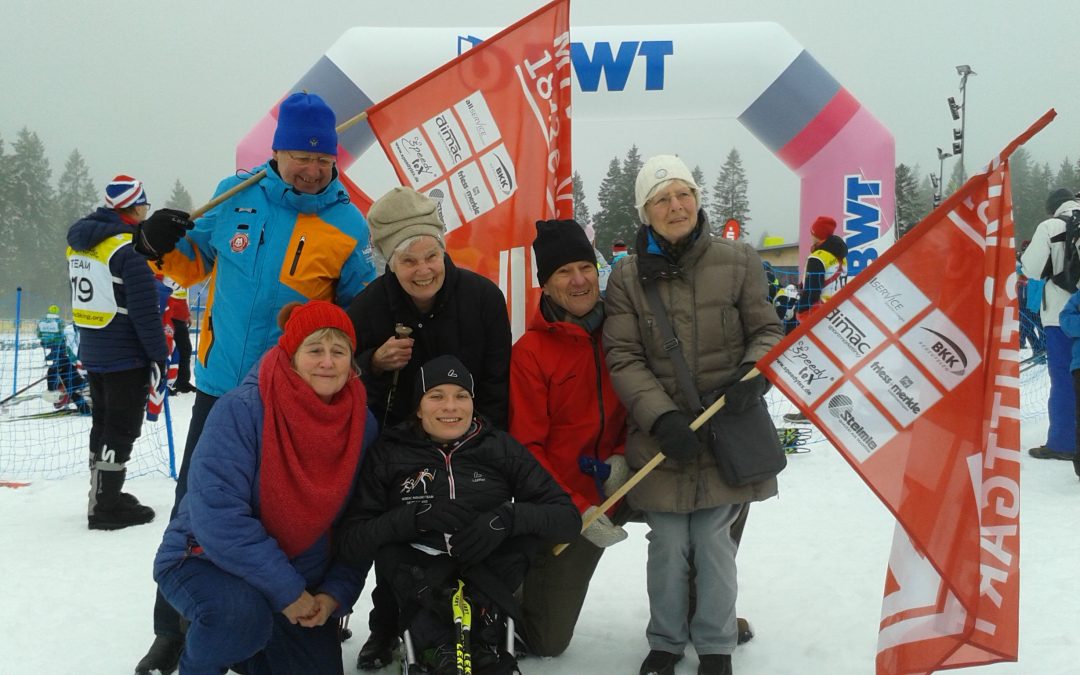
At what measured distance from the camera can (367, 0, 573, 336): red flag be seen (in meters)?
3.84

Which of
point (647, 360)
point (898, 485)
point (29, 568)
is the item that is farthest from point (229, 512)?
point (29, 568)

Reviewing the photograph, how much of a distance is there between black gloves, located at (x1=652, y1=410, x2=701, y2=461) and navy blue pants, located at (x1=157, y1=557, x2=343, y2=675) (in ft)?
4.58

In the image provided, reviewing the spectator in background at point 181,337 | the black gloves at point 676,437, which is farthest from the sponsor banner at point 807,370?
the spectator in background at point 181,337

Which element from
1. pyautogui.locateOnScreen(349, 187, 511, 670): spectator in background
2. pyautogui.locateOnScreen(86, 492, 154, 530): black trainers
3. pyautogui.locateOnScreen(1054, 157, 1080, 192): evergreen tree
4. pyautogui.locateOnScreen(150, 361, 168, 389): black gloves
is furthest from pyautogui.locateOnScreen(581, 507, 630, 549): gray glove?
pyautogui.locateOnScreen(1054, 157, 1080, 192): evergreen tree

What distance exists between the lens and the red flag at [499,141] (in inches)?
151

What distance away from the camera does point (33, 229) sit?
47.5 metres

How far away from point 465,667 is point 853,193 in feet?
27.6

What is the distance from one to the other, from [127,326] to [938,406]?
4625 mm

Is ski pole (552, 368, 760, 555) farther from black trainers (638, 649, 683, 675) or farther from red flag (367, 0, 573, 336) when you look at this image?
red flag (367, 0, 573, 336)

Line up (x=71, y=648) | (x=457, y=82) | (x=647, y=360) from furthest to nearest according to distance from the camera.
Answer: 1. (x=457, y=82)
2. (x=71, y=648)
3. (x=647, y=360)

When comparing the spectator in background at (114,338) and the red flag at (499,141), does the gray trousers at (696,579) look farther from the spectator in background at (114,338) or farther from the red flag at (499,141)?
the spectator in background at (114,338)

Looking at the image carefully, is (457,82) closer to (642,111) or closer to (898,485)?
(898,485)

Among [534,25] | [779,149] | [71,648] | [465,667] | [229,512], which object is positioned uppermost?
[779,149]

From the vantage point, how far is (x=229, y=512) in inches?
92.4
